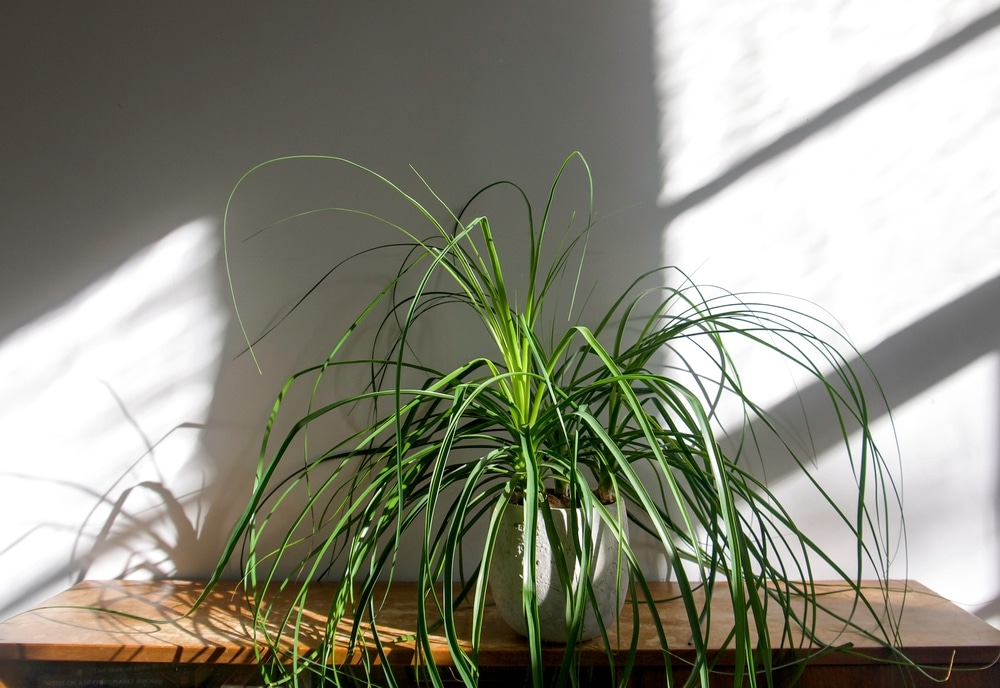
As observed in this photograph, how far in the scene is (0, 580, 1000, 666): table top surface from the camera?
916 millimetres

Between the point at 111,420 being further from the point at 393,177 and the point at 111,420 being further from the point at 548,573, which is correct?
the point at 548,573

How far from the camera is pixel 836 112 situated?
1.18 metres

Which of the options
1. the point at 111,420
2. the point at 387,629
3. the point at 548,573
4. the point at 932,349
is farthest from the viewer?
the point at 111,420

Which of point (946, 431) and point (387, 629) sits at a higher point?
point (946, 431)

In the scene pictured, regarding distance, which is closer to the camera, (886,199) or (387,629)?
(387,629)

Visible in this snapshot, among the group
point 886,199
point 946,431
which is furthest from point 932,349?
point 886,199

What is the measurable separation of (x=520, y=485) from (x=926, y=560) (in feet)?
2.37

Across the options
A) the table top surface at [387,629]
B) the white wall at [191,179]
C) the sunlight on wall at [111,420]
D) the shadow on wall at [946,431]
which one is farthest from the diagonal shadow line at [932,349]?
the sunlight on wall at [111,420]

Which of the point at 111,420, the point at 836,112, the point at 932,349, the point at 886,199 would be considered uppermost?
the point at 836,112

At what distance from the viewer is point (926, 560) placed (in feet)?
3.84

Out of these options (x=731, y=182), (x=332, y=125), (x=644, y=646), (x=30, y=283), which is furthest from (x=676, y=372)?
(x=30, y=283)

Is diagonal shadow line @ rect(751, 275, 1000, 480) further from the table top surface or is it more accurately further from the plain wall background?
the table top surface

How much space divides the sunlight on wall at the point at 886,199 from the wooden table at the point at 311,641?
0.71ft

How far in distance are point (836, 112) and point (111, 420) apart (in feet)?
4.33
